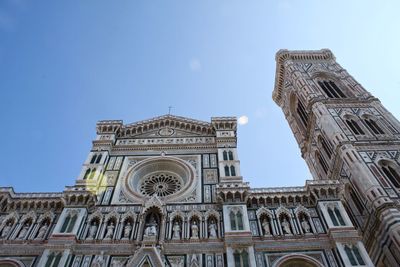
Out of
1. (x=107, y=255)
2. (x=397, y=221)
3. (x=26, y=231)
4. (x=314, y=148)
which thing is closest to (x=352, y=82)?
(x=314, y=148)

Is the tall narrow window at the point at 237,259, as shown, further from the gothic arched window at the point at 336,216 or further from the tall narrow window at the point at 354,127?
the tall narrow window at the point at 354,127

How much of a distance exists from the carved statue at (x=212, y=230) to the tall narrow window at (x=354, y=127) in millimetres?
11408

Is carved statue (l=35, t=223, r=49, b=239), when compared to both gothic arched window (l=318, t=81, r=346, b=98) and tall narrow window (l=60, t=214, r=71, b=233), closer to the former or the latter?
tall narrow window (l=60, t=214, r=71, b=233)

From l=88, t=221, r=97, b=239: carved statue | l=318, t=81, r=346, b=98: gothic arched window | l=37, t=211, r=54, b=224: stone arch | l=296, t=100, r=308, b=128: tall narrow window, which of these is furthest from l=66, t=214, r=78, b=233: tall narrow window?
l=318, t=81, r=346, b=98: gothic arched window

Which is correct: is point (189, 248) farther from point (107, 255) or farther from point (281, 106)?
point (281, 106)

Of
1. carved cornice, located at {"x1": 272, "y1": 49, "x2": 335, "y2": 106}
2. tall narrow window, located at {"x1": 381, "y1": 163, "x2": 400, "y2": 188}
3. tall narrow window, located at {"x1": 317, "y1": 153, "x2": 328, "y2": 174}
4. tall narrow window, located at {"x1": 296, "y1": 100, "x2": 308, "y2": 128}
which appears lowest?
tall narrow window, located at {"x1": 381, "y1": 163, "x2": 400, "y2": 188}

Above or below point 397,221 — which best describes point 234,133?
above

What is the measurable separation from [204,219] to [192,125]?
295 inches

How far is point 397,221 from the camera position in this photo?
15.4 m

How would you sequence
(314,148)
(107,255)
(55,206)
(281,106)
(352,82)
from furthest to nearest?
(281,106)
(352,82)
(314,148)
(55,206)
(107,255)

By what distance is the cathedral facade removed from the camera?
14.2 metres

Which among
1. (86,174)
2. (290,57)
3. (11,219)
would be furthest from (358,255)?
(290,57)

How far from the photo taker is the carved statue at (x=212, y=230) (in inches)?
589

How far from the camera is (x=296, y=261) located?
1388 cm
